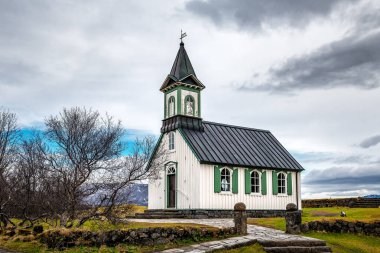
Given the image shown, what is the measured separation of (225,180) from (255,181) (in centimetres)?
279

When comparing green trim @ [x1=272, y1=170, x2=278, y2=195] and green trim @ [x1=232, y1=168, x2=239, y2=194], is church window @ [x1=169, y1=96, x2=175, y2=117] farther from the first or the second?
green trim @ [x1=272, y1=170, x2=278, y2=195]

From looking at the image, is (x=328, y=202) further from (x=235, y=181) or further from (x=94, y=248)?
(x=94, y=248)

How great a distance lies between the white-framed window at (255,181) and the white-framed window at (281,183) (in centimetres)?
213

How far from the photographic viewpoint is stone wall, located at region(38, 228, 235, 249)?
15109 millimetres

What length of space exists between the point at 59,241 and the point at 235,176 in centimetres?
1450

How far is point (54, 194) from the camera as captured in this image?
17.8 meters

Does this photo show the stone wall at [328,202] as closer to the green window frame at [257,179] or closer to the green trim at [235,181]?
the green window frame at [257,179]

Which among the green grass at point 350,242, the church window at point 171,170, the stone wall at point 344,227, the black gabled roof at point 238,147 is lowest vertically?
the green grass at point 350,242

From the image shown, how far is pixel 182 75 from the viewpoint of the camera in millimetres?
29250

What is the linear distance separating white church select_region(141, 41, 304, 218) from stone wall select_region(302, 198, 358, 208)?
12443 mm

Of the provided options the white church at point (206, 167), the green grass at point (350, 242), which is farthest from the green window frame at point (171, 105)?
the green grass at point (350, 242)

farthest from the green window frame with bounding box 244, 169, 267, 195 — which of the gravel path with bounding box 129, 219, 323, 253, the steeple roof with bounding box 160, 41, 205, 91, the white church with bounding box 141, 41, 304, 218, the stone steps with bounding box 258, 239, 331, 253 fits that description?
the stone steps with bounding box 258, 239, 331, 253

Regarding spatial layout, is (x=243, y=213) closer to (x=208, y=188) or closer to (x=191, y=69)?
(x=208, y=188)

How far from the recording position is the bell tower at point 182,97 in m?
28.7
